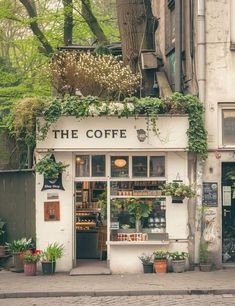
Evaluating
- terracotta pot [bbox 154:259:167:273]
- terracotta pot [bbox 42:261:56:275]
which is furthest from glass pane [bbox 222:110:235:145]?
terracotta pot [bbox 42:261:56:275]

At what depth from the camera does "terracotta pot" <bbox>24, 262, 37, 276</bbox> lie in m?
16.7

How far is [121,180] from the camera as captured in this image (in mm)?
17531

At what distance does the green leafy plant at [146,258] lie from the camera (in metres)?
16.8

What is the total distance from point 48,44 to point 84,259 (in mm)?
9637

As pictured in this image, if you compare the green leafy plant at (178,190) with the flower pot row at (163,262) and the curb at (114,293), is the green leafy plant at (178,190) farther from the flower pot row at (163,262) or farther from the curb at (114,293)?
the curb at (114,293)

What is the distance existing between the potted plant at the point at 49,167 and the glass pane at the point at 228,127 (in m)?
→ 4.17

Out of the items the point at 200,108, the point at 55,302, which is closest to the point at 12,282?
the point at 55,302

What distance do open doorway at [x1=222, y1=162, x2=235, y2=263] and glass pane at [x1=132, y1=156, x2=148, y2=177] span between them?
6.63 ft

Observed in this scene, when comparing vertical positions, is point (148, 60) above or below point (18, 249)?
above

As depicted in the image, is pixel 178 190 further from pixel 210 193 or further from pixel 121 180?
pixel 121 180

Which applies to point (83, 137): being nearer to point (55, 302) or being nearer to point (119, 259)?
point (119, 259)

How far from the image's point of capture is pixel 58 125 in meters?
17.1

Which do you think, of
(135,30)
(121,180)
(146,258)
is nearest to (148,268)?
(146,258)

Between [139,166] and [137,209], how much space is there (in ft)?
3.65
